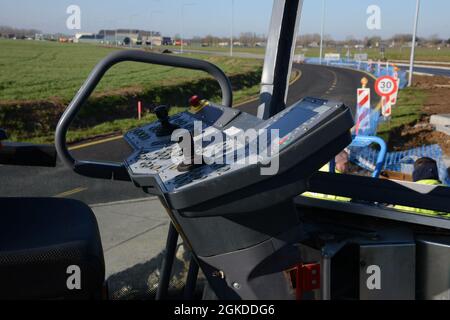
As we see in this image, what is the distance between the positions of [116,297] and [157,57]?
6.39 ft

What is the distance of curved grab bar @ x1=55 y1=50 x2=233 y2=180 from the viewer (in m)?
1.53

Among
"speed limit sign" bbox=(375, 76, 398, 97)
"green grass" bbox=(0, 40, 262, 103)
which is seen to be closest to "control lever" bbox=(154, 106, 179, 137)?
"speed limit sign" bbox=(375, 76, 398, 97)

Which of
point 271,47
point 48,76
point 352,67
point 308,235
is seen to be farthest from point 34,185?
point 352,67

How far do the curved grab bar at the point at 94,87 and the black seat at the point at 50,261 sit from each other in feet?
0.90

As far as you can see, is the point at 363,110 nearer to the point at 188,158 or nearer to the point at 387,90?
the point at 387,90

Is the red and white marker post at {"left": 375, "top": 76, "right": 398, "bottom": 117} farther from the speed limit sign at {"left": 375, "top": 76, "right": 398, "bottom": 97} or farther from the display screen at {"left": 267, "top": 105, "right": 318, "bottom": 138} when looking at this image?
the display screen at {"left": 267, "top": 105, "right": 318, "bottom": 138}

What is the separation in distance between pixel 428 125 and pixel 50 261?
4.88 meters

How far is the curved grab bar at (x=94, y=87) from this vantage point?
1530mm

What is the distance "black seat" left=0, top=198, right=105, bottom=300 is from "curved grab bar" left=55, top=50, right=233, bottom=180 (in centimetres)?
28

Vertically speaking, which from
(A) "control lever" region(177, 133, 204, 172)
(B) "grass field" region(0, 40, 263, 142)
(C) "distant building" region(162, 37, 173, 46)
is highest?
(C) "distant building" region(162, 37, 173, 46)

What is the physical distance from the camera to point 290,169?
119cm

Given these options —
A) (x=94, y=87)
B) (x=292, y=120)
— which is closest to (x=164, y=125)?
(x=94, y=87)

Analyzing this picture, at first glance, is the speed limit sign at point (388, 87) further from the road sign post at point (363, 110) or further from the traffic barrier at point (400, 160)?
the traffic barrier at point (400, 160)

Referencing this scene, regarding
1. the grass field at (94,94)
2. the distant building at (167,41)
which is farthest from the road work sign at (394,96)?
the distant building at (167,41)
